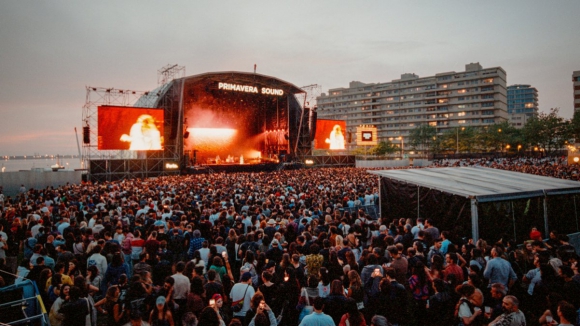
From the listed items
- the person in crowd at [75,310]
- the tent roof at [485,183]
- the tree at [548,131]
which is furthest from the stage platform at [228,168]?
the tree at [548,131]

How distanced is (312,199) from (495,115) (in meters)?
83.1

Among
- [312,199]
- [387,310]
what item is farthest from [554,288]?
[312,199]

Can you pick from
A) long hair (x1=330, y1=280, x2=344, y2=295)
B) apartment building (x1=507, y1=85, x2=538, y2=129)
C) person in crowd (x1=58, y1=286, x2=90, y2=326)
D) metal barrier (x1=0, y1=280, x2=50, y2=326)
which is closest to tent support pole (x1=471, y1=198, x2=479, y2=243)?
long hair (x1=330, y1=280, x2=344, y2=295)

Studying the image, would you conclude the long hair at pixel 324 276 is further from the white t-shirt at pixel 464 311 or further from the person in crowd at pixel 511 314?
the person in crowd at pixel 511 314

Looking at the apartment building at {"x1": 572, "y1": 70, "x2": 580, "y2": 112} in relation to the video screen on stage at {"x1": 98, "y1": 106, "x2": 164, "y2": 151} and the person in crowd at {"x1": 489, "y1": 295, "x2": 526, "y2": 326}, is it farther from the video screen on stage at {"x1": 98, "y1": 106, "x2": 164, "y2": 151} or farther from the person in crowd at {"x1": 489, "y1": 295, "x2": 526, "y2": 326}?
the person in crowd at {"x1": 489, "y1": 295, "x2": 526, "y2": 326}

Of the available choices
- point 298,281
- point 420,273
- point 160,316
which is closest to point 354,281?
point 298,281

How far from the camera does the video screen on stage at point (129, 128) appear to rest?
1054 inches

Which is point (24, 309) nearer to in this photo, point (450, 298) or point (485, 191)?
point (450, 298)

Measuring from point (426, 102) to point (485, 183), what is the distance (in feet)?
282

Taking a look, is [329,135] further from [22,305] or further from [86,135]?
[22,305]

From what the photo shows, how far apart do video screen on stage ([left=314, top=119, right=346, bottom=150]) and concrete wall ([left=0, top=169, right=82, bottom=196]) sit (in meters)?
26.0

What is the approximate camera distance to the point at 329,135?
4272cm

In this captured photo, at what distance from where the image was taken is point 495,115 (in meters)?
79.2

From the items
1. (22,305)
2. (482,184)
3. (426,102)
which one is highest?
(426,102)
